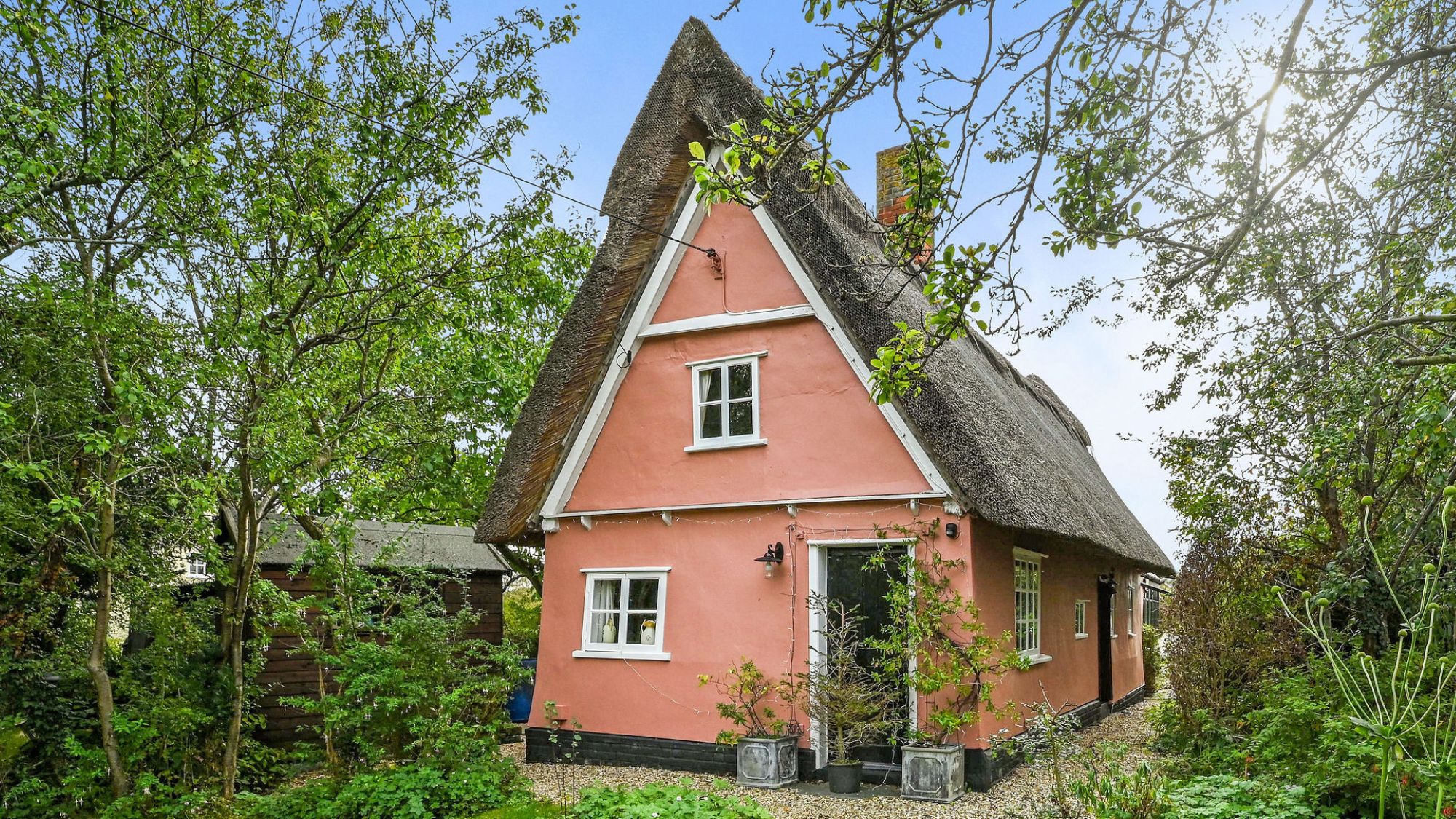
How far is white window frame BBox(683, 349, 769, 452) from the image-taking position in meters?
9.49

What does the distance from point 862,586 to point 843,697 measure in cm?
120

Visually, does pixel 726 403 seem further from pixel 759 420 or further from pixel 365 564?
pixel 365 564

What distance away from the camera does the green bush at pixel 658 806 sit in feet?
17.8

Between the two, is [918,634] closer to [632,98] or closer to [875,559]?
[875,559]

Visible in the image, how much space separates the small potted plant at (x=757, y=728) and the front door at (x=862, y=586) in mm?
975

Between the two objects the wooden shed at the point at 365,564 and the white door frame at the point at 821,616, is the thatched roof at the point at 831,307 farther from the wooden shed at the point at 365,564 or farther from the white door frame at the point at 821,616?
the wooden shed at the point at 365,564

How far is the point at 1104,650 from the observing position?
13555 mm

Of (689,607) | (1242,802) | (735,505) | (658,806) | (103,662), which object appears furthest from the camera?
(689,607)

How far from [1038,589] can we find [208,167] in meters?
9.09

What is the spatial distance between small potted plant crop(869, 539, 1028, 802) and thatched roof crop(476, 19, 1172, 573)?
0.81 m

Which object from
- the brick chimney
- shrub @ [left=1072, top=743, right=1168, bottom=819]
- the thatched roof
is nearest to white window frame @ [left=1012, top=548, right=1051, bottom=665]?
the thatched roof

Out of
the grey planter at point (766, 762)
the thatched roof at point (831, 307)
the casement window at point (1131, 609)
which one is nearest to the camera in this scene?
the grey planter at point (766, 762)

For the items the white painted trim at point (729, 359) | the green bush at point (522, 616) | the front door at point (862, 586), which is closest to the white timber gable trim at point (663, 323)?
the white painted trim at point (729, 359)

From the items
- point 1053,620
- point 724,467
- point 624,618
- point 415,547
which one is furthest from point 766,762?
point 415,547
